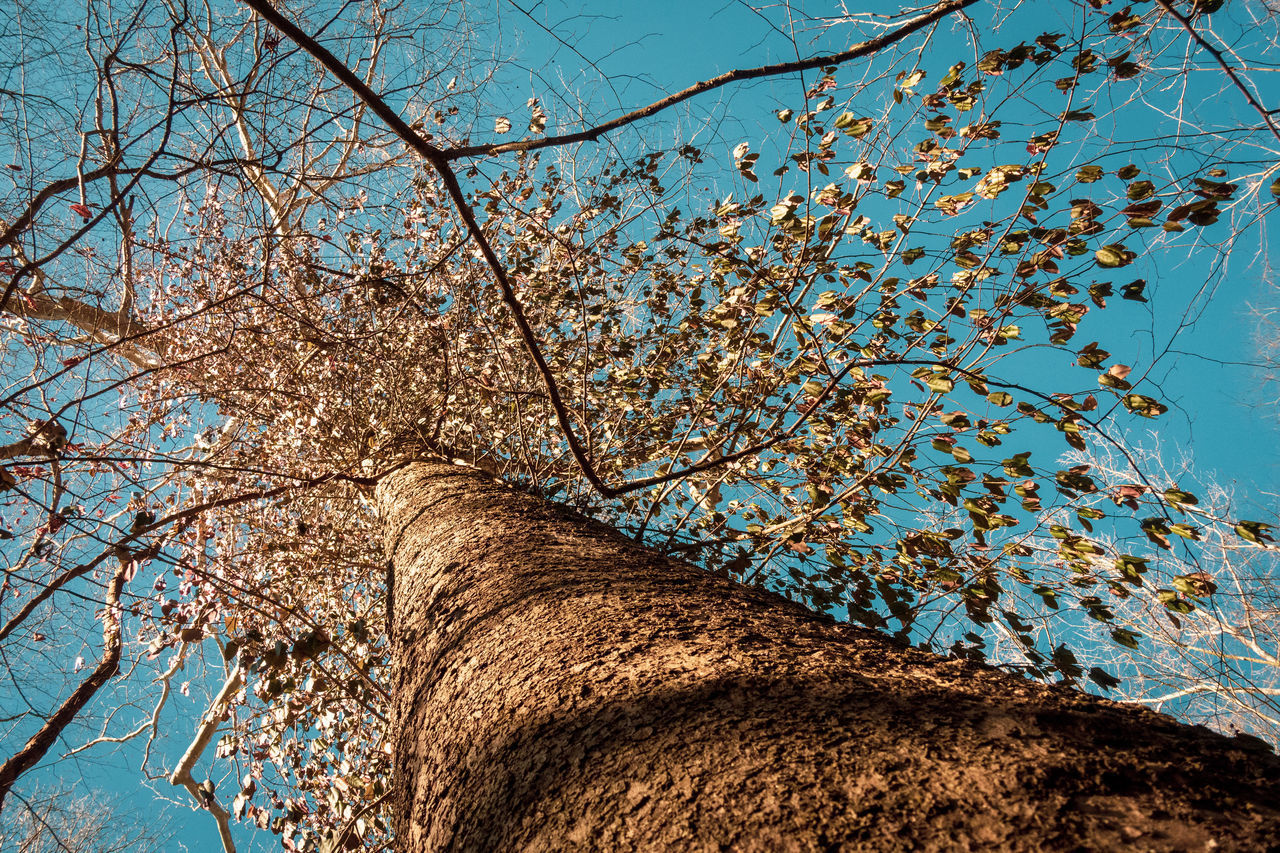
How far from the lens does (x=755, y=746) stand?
0.63 meters

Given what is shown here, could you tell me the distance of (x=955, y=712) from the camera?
2.18 feet

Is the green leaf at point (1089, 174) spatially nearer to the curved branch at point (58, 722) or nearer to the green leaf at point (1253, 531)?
the green leaf at point (1253, 531)

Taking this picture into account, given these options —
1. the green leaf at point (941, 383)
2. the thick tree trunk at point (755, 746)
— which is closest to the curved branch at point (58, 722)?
the thick tree trunk at point (755, 746)

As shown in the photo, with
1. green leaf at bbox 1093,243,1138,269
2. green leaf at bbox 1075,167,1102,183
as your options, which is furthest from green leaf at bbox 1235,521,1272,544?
green leaf at bbox 1075,167,1102,183

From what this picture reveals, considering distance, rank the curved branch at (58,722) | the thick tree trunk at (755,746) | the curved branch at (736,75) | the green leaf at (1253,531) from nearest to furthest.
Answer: the thick tree trunk at (755,746) → the curved branch at (736,75) → the green leaf at (1253,531) → the curved branch at (58,722)

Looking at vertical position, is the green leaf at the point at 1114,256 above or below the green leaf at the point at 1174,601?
above

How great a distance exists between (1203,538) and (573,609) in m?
1.48

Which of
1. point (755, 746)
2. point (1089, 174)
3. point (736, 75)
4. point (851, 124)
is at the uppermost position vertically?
point (851, 124)

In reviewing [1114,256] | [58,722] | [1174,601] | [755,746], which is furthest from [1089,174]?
[58,722]

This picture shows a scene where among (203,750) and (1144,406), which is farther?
(203,750)

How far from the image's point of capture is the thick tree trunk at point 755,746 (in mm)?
500

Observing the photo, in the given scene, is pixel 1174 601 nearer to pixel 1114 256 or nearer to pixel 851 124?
pixel 1114 256

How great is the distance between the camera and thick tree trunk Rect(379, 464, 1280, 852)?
500 millimetres

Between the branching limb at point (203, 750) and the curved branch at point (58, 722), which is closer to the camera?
the curved branch at point (58, 722)
